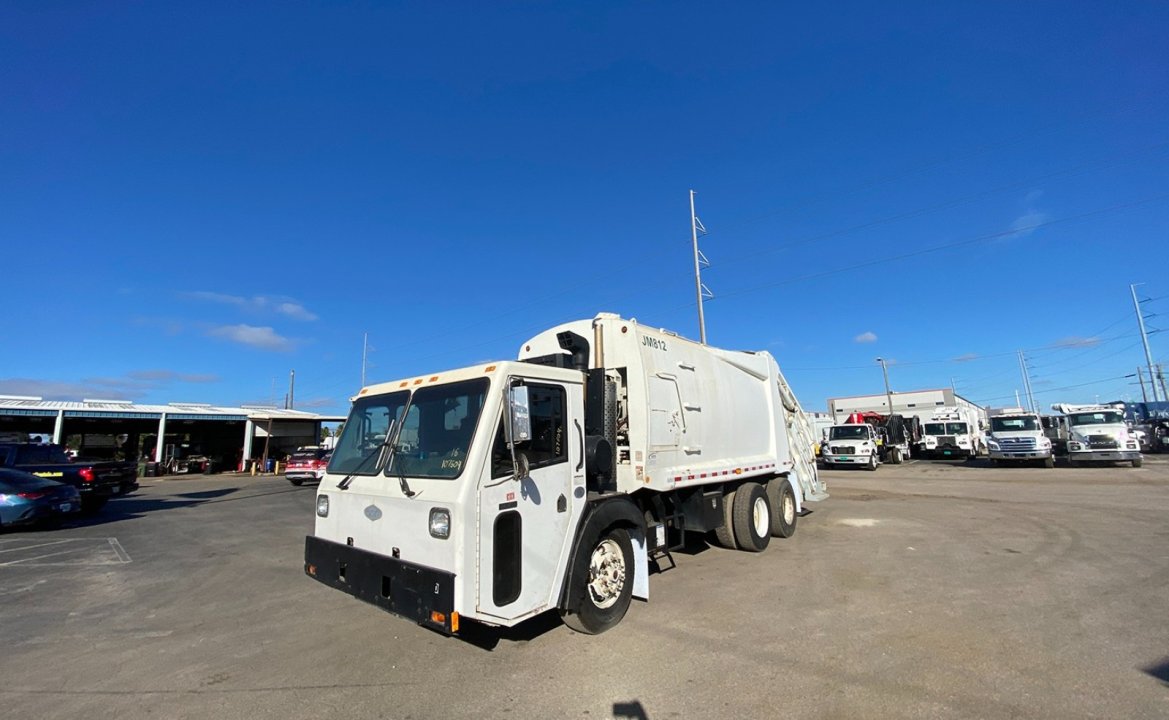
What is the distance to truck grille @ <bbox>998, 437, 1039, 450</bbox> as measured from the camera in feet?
76.0

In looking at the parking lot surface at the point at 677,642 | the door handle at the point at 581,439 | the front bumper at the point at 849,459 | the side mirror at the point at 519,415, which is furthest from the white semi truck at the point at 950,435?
the side mirror at the point at 519,415

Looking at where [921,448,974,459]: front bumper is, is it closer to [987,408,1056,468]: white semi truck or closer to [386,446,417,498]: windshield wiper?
[987,408,1056,468]: white semi truck

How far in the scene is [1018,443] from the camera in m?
23.4

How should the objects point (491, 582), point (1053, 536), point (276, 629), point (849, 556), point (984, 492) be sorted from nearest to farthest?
point (491, 582), point (276, 629), point (849, 556), point (1053, 536), point (984, 492)

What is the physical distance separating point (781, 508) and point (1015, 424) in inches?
859

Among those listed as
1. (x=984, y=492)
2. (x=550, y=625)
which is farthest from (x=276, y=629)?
(x=984, y=492)

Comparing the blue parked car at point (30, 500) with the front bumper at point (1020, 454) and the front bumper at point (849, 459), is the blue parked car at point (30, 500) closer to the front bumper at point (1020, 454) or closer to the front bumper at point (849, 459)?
the front bumper at point (849, 459)

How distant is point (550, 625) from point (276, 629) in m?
2.67

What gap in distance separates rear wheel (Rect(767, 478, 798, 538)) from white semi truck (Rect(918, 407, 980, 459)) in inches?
1123

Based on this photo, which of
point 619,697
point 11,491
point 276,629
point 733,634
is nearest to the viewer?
point 619,697

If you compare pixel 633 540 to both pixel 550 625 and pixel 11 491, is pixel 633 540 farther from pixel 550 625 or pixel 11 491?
pixel 11 491

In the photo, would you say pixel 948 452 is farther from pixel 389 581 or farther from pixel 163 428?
pixel 163 428

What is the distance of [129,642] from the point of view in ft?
16.6

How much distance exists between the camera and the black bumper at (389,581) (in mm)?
3920
